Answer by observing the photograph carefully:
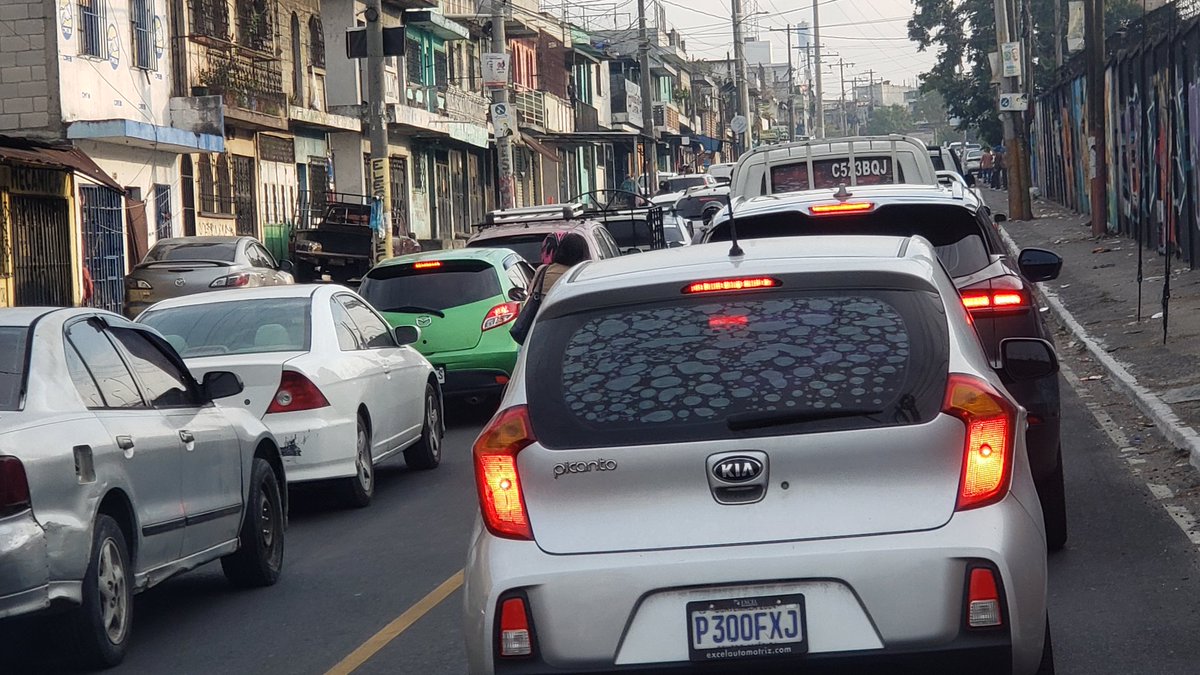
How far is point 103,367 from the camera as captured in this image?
766cm

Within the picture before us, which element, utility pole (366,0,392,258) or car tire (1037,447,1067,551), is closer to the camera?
car tire (1037,447,1067,551)

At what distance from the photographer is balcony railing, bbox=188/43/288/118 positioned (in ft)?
116

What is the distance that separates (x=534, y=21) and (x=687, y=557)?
2445 inches

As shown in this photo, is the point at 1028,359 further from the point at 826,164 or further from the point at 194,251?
the point at 194,251

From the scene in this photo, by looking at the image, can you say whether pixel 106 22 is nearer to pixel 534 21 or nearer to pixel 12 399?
pixel 12 399

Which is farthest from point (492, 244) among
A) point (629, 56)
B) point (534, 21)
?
point (629, 56)

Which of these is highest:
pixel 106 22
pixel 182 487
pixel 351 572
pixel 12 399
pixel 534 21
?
pixel 534 21

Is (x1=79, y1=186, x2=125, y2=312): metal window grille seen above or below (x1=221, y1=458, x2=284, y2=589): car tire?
above

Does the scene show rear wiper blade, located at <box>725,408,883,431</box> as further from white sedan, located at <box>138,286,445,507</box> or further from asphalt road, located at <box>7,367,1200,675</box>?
white sedan, located at <box>138,286,445,507</box>

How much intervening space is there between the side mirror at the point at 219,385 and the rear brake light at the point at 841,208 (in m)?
2.98

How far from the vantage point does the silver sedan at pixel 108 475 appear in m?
6.49

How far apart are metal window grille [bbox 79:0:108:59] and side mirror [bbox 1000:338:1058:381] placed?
84.8 ft

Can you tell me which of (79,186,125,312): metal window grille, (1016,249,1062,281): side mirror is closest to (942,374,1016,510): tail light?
(1016,249,1062,281): side mirror

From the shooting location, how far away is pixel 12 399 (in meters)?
6.82
